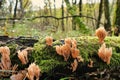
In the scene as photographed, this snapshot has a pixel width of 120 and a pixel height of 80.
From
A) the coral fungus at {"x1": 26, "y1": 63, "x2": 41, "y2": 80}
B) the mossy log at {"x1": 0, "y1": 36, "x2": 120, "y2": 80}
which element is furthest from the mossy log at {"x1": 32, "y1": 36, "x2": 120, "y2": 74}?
the coral fungus at {"x1": 26, "y1": 63, "x2": 41, "y2": 80}

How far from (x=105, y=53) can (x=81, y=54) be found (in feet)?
1.04

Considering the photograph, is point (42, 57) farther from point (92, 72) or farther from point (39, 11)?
point (39, 11)

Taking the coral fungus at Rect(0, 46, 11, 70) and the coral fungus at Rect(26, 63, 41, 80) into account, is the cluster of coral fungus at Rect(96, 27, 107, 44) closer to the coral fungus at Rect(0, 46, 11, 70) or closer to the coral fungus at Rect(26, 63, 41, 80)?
the coral fungus at Rect(26, 63, 41, 80)

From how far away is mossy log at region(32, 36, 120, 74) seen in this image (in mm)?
2930

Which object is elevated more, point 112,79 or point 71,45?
point 71,45

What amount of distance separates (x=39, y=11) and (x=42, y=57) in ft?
111

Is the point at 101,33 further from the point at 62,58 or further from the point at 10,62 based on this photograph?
the point at 10,62

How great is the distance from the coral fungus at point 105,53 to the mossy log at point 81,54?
6 centimetres

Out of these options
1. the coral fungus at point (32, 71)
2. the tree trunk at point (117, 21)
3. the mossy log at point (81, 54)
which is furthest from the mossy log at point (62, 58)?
the tree trunk at point (117, 21)

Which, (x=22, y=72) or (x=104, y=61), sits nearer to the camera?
(x=22, y=72)

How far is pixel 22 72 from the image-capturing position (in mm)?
2803

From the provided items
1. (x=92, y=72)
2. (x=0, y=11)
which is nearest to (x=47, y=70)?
(x=92, y=72)

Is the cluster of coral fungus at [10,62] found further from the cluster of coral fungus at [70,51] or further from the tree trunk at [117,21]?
the tree trunk at [117,21]

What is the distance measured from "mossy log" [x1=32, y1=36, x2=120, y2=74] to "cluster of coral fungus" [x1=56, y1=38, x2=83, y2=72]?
0.20ft
